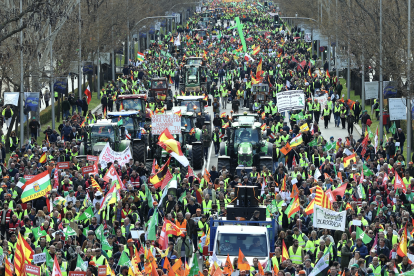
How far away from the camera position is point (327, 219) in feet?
64.1

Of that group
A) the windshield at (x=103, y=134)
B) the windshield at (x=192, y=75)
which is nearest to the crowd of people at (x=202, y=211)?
the windshield at (x=103, y=134)

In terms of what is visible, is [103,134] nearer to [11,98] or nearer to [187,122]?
[187,122]

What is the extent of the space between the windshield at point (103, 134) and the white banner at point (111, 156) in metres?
2.34

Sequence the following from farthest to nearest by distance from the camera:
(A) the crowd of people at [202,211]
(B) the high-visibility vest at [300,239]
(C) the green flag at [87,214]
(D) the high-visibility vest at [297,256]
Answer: (C) the green flag at [87,214] < (B) the high-visibility vest at [300,239] < (D) the high-visibility vest at [297,256] < (A) the crowd of people at [202,211]

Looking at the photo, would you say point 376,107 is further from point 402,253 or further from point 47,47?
point 402,253

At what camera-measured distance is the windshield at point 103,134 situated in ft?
100

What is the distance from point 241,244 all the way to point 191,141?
15517 mm

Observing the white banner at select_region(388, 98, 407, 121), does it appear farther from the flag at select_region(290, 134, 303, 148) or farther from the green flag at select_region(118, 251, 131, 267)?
the green flag at select_region(118, 251, 131, 267)

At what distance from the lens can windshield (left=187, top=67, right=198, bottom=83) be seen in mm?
54469

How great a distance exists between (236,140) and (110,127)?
4.33 m

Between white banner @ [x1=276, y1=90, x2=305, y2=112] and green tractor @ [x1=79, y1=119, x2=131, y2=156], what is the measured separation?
30.1 ft

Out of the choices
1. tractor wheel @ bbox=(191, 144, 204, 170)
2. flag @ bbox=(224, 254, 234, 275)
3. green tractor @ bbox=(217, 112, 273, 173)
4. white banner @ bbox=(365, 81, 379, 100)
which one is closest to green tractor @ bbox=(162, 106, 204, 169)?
tractor wheel @ bbox=(191, 144, 204, 170)

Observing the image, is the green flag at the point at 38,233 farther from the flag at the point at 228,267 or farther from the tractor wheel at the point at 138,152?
the tractor wheel at the point at 138,152

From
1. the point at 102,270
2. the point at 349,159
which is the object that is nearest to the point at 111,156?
the point at 349,159
